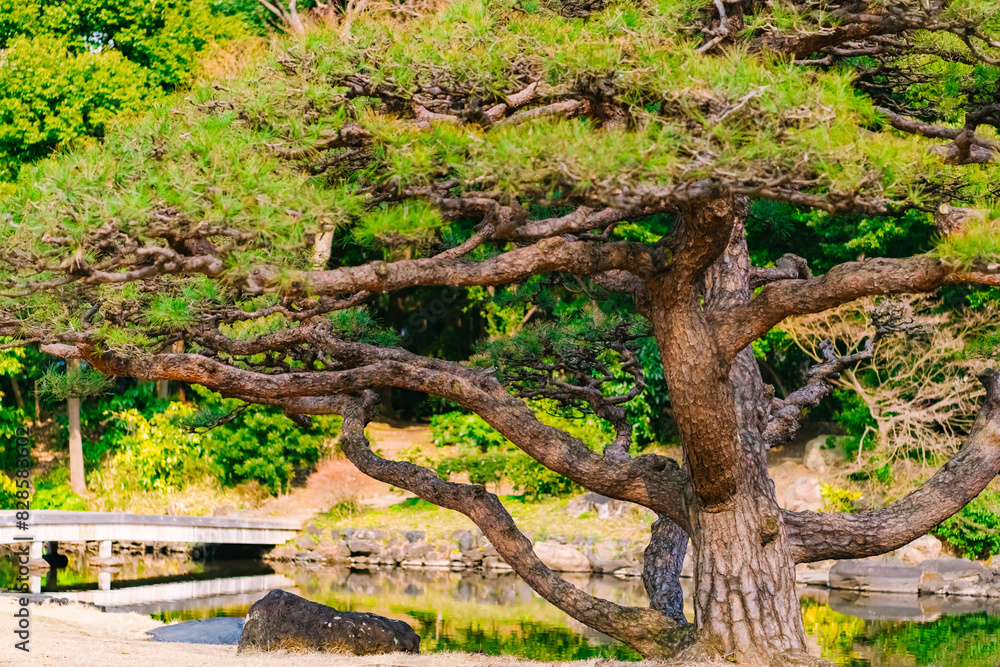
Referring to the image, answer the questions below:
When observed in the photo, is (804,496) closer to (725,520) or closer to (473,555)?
(473,555)

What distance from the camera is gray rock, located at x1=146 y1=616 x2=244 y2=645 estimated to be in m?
6.70

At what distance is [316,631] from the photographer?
591 centimetres

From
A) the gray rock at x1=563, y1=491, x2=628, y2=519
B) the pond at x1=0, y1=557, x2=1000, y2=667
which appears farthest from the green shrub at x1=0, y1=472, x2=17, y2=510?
the gray rock at x1=563, y1=491, x2=628, y2=519

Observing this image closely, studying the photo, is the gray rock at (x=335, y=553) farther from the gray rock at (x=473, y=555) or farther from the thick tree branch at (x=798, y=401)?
the thick tree branch at (x=798, y=401)

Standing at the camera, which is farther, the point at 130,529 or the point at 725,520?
the point at 130,529

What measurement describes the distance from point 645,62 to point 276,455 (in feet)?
35.3

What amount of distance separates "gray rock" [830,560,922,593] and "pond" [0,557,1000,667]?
24 cm

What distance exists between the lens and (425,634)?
7.38 metres

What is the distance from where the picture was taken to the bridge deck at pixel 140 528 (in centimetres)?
936

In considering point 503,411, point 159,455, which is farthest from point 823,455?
point 503,411

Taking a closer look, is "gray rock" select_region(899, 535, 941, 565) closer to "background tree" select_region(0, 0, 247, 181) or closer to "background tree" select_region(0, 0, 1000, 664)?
"background tree" select_region(0, 0, 1000, 664)

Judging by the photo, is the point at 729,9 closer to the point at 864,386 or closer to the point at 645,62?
the point at 645,62

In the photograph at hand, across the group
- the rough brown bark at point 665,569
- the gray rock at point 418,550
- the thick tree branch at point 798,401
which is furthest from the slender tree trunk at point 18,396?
the thick tree branch at point 798,401

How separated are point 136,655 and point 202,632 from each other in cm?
164
